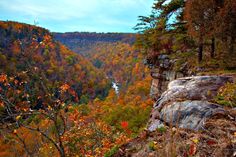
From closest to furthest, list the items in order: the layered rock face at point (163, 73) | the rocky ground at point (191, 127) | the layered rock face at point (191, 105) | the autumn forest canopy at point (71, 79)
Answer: the rocky ground at point (191, 127), the layered rock face at point (191, 105), the autumn forest canopy at point (71, 79), the layered rock face at point (163, 73)

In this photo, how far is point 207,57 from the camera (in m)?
14.4

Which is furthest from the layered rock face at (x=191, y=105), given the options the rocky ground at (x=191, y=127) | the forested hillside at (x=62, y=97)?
the forested hillside at (x=62, y=97)

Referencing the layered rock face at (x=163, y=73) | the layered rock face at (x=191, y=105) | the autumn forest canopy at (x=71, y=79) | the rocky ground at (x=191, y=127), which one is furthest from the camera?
the layered rock face at (x=163, y=73)

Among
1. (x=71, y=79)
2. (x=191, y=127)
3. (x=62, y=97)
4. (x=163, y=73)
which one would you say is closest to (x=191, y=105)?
(x=191, y=127)

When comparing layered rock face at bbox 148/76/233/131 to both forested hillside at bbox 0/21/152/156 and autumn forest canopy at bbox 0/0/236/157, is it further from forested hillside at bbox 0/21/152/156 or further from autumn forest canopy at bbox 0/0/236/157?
forested hillside at bbox 0/21/152/156

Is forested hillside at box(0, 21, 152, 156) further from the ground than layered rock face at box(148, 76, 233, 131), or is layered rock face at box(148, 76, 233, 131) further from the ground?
layered rock face at box(148, 76, 233, 131)

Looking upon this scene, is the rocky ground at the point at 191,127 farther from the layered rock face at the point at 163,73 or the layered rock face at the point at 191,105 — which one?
the layered rock face at the point at 163,73

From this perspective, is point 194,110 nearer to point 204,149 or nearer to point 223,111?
point 223,111

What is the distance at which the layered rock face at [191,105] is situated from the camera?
5438 millimetres

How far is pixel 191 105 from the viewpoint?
6.05 m

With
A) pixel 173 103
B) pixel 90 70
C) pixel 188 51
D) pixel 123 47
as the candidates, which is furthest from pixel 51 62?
pixel 173 103

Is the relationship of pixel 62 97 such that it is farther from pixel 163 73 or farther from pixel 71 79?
pixel 163 73

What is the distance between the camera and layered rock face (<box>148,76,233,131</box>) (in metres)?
5.44

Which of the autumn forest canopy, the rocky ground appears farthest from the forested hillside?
the rocky ground
